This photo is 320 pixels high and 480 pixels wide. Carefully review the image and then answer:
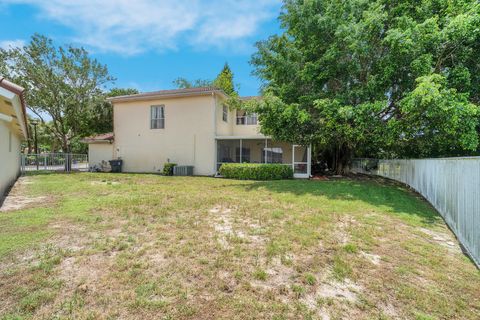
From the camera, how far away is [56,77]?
64.4 feet

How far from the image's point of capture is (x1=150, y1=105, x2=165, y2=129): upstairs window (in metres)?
18.2

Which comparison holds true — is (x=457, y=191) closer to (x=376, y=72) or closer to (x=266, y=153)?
(x=376, y=72)

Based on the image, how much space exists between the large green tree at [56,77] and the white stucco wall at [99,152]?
4.01 metres

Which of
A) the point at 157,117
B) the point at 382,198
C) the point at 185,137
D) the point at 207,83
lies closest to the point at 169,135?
the point at 185,137

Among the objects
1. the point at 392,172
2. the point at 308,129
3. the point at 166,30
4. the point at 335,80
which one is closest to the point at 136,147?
the point at 166,30

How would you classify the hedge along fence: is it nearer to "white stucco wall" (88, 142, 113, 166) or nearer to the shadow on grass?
the shadow on grass

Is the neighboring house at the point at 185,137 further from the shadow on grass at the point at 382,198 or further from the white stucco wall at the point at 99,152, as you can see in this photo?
the shadow on grass at the point at 382,198

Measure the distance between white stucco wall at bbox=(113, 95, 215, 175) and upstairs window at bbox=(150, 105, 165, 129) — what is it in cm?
27

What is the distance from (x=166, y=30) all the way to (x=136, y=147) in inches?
370

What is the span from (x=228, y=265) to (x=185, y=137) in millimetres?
14765

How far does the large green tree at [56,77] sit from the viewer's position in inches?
751

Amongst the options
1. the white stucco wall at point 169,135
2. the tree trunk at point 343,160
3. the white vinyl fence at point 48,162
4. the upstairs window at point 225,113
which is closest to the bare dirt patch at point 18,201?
the white stucco wall at point 169,135

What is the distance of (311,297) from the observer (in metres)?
2.94

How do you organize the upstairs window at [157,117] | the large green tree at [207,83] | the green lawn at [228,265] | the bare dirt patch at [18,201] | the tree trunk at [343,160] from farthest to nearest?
the large green tree at [207,83] → the upstairs window at [157,117] → the tree trunk at [343,160] → the bare dirt patch at [18,201] → the green lawn at [228,265]
